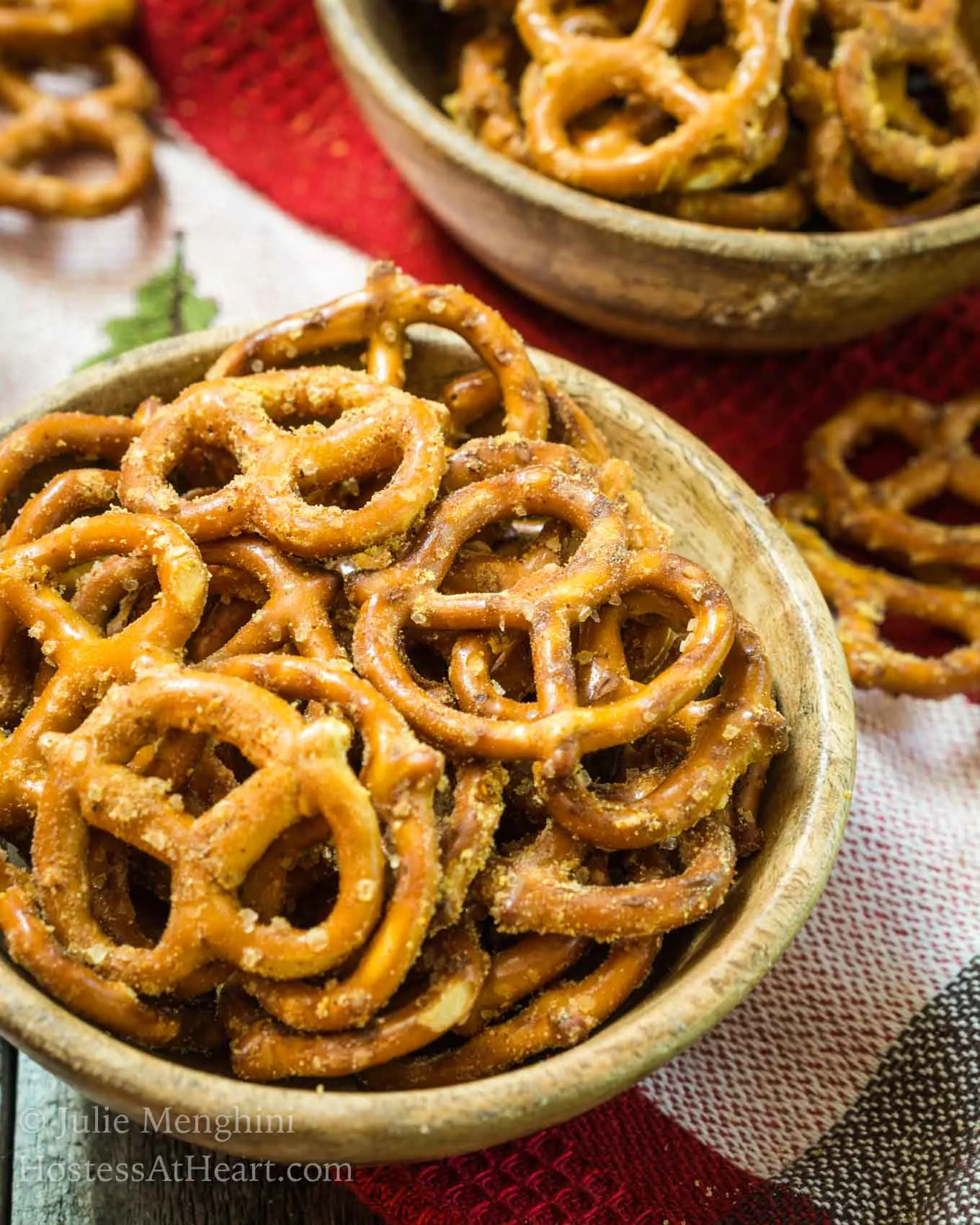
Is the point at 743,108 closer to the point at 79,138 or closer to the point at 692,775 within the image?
the point at 692,775

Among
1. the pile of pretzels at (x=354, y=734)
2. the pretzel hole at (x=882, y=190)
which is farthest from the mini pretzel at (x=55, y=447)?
the pretzel hole at (x=882, y=190)

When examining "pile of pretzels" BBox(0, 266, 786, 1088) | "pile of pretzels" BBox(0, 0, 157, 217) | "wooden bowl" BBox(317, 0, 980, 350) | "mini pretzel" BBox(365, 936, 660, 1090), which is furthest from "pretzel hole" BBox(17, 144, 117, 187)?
"mini pretzel" BBox(365, 936, 660, 1090)

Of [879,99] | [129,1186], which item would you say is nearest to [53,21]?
[879,99]

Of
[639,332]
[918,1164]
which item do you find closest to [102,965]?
[918,1164]

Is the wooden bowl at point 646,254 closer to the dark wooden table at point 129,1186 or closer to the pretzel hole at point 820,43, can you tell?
the pretzel hole at point 820,43

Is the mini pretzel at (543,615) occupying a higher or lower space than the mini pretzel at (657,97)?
lower

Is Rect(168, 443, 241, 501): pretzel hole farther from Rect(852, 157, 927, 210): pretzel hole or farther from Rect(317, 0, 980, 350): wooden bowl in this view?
Rect(852, 157, 927, 210): pretzel hole

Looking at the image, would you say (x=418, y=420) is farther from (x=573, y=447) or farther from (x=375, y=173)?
(x=375, y=173)
